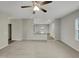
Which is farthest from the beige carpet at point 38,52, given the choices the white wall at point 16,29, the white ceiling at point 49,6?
the white wall at point 16,29

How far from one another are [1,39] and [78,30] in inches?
181

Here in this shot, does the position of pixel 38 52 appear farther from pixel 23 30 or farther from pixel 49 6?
pixel 23 30

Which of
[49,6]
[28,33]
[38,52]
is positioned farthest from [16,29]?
[49,6]

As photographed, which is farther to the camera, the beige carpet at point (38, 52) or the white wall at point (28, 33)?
the white wall at point (28, 33)

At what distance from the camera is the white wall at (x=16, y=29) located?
39.1 ft

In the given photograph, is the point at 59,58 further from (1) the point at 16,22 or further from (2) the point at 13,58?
(1) the point at 16,22

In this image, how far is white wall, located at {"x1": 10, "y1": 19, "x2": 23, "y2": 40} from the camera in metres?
11.9

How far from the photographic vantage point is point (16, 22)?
12.0 metres

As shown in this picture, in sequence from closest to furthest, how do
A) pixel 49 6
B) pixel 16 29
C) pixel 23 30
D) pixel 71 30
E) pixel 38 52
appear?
pixel 49 6
pixel 38 52
pixel 71 30
pixel 16 29
pixel 23 30

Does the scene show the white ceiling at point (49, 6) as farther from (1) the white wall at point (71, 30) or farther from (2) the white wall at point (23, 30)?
(2) the white wall at point (23, 30)

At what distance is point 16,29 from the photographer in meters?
11.9

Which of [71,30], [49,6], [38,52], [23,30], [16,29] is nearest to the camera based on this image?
[49,6]

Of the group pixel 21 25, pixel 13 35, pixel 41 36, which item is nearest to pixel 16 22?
pixel 21 25

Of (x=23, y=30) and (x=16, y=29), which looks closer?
(x=16, y=29)
